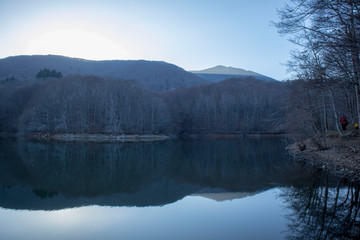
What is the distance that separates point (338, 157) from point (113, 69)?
15132cm

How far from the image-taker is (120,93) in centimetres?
6681

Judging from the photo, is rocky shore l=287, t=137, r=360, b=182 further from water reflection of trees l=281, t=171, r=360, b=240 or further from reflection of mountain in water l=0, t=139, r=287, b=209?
reflection of mountain in water l=0, t=139, r=287, b=209

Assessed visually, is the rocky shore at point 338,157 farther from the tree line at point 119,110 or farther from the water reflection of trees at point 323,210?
the tree line at point 119,110

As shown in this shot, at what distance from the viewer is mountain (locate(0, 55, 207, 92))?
440ft

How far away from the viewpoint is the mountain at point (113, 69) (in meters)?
134

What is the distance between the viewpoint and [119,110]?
6378cm

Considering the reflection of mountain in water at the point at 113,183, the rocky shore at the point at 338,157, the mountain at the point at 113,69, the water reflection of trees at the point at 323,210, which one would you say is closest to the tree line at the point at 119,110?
the rocky shore at the point at 338,157

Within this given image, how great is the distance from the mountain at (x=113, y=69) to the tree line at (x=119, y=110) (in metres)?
58.9

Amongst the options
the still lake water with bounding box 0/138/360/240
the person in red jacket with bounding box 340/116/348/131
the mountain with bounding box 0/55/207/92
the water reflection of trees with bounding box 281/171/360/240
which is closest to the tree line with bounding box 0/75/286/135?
the person in red jacket with bounding box 340/116/348/131

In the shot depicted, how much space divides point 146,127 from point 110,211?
55923 mm

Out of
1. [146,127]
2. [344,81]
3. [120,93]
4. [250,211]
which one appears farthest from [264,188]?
[120,93]

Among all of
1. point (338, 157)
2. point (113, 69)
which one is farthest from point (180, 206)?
point (113, 69)

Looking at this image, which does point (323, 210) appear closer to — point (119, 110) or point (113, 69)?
point (119, 110)

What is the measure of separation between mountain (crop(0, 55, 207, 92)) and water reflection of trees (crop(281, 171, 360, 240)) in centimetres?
12198
